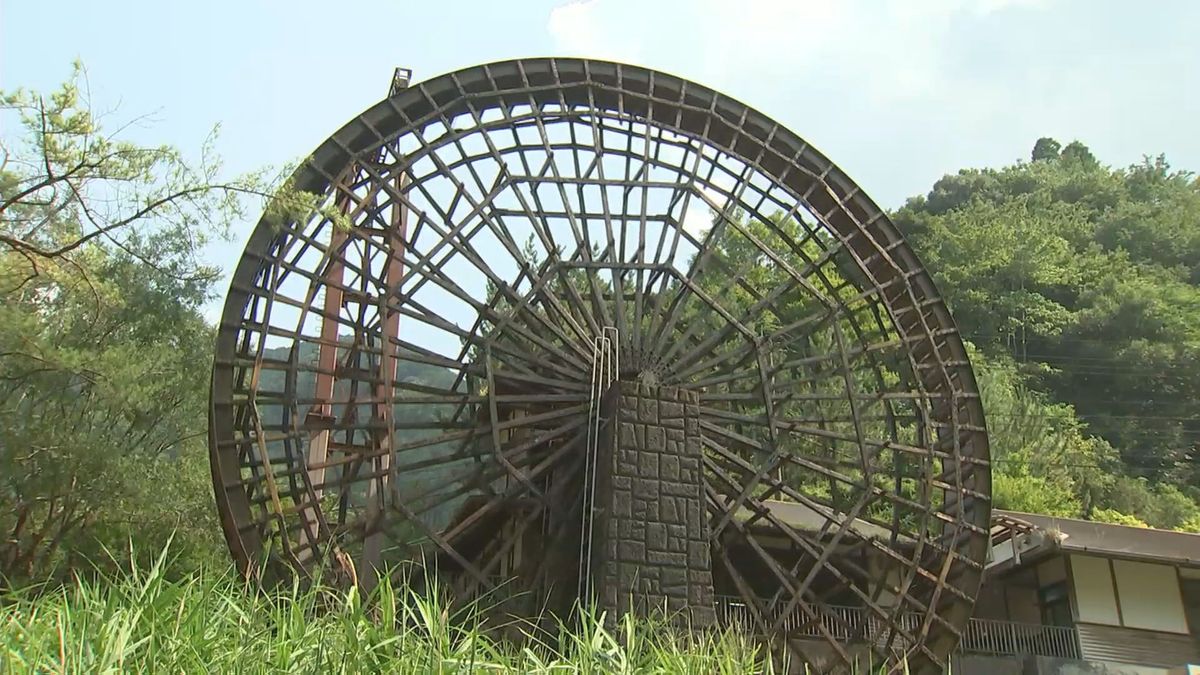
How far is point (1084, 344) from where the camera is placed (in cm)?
3412

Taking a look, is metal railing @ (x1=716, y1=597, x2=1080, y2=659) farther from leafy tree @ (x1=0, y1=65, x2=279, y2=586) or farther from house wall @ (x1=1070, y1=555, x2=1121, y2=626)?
leafy tree @ (x1=0, y1=65, x2=279, y2=586)

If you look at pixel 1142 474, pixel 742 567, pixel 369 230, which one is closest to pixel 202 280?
pixel 369 230

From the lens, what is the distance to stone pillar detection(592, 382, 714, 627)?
9584 mm

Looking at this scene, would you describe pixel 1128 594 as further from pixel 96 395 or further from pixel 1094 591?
pixel 96 395

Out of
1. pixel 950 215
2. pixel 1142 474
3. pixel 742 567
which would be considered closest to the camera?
pixel 742 567

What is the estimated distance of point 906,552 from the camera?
13781 mm

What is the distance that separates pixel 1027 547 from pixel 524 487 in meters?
6.85

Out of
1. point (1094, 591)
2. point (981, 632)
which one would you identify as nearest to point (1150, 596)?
point (1094, 591)

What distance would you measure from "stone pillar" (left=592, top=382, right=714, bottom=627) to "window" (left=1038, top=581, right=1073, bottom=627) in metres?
6.84

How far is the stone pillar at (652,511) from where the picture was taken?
9584 millimetres

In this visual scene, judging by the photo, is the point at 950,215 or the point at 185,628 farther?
the point at 950,215

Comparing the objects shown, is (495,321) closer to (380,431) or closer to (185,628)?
(380,431)

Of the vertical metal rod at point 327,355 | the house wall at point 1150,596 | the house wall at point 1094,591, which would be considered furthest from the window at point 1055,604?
the vertical metal rod at point 327,355

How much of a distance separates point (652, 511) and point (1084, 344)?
28.8m
